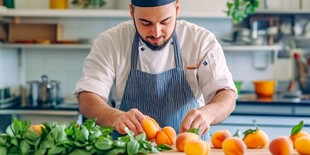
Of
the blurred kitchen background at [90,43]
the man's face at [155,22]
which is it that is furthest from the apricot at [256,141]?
the blurred kitchen background at [90,43]

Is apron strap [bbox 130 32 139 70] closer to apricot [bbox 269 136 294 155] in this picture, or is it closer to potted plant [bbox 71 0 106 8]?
apricot [bbox 269 136 294 155]

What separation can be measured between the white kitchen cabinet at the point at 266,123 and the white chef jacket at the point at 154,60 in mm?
1810

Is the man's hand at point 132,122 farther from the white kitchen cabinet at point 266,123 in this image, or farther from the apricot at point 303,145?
the white kitchen cabinet at point 266,123

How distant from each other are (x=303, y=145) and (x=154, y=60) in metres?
1.08

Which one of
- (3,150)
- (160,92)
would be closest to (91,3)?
(160,92)

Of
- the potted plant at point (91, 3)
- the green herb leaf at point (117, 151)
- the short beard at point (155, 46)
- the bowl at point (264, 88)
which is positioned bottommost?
the bowl at point (264, 88)

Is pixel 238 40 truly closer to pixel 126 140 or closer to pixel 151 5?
pixel 151 5

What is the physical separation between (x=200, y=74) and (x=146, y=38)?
12.7 inches

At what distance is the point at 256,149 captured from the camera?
2.02m

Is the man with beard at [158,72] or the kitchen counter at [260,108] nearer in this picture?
the man with beard at [158,72]

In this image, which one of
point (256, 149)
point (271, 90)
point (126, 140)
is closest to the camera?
point (126, 140)

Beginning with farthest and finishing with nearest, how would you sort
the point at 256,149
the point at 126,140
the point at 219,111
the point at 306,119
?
the point at 306,119
the point at 219,111
the point at 256,149
the point at 126,140

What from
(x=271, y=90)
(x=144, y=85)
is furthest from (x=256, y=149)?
(x=271, y=90)

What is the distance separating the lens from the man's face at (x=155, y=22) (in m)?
2.49
